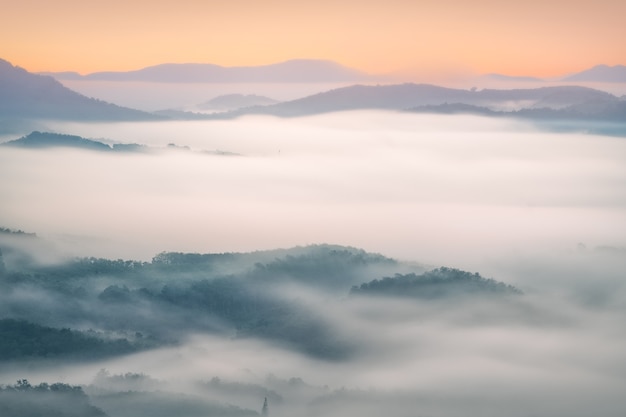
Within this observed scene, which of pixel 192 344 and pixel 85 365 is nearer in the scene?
pixel 85 365

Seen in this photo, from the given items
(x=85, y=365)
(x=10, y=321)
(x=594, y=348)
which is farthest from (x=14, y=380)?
(x=594, y=348)

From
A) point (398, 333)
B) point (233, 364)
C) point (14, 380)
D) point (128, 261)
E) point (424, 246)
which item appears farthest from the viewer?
point (424, 246)

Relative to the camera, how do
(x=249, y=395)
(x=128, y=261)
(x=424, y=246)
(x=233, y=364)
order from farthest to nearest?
(x=424, y=246), (x=128, y=261), (x=233, y=364), (x=249, y=395)

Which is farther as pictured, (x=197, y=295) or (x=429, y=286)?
(x=429, y=286)

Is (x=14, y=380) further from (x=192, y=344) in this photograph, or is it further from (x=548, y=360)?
(x=548, y=360)

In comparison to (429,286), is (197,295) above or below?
below

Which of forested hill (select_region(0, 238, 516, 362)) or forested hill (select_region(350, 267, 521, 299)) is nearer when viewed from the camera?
forested hill (select_region(0, 238, 516, 362))

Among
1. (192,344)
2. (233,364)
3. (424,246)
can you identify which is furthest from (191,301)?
(424,246)

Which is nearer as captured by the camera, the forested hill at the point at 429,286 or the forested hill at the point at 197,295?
the forested hill at the point at 197,295

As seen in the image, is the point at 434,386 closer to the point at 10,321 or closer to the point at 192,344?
the point at 192,344
